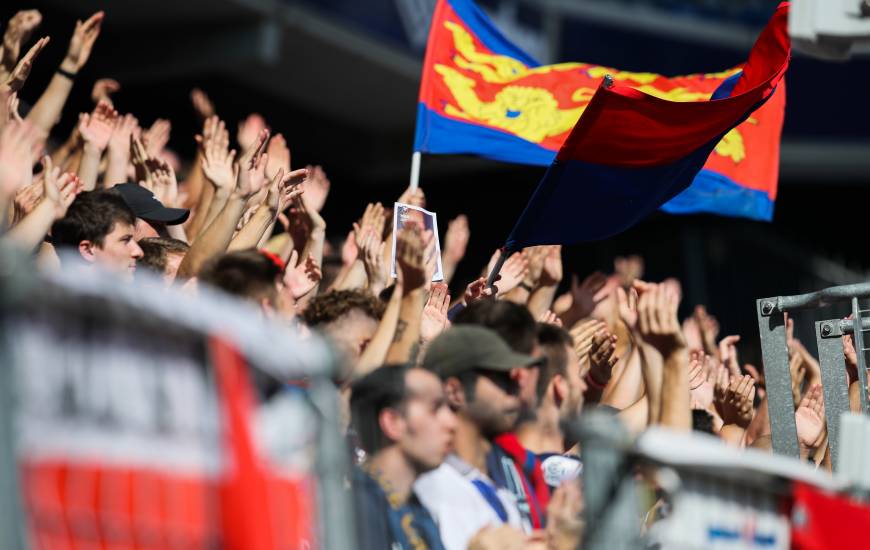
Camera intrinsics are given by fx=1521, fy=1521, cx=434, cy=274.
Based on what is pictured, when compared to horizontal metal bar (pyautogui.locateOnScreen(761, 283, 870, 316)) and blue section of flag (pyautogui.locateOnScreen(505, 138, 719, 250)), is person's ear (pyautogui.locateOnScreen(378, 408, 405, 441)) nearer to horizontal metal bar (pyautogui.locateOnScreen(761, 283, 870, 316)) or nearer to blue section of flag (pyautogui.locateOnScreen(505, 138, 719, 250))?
horizontal metal bar (pyautogui.locateOnScreen(761, 283, 870, 316))

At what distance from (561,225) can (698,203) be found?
135 cm

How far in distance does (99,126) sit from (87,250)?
135cm

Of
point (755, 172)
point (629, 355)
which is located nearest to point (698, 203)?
point (755, 172)

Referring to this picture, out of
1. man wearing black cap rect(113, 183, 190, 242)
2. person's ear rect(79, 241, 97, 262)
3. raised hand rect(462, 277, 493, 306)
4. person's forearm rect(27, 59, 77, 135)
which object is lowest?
person's ear rect(79, 241, 97, 262)

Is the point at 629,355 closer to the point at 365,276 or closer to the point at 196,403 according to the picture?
the point at 365,276

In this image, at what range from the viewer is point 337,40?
476 inches

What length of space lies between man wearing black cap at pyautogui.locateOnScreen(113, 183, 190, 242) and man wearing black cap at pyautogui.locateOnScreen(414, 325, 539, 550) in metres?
1.96

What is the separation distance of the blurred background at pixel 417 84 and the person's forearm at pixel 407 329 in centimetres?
702

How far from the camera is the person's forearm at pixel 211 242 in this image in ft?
16.5

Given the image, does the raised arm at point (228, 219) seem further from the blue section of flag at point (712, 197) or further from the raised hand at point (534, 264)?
the blue section of flag at point (712, 197)

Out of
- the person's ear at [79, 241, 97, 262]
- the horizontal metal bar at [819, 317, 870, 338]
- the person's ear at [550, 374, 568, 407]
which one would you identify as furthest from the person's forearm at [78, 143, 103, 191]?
the horizontal metal bar at [819, 317, 870, 338]

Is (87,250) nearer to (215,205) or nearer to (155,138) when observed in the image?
(215,205)

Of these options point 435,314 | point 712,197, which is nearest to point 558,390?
point 435,314

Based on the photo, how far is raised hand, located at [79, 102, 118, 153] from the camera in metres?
6.13
